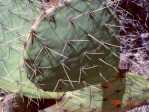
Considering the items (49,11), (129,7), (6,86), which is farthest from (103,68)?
(129,7)

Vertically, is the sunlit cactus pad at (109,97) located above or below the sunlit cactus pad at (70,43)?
below

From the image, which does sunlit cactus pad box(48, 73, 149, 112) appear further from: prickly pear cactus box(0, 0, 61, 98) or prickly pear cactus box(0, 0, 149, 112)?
prickly pear cactus box(0, 0, 61, 98)

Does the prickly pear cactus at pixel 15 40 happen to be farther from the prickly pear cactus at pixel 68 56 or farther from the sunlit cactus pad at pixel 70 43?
the sunlit cactus pad at pixel 70 43

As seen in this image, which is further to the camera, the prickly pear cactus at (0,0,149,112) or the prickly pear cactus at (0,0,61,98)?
the prickly pear cactus at (0,0,61,98)

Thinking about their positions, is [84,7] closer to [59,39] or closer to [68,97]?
[59,39]

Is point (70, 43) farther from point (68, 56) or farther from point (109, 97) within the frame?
point (109, 97)

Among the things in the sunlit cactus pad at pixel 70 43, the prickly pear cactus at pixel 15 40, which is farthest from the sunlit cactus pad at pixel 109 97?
the sunlit cactus pad at pixel 70 43

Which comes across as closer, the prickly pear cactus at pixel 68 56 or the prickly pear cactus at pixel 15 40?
the prickly pear cactus at pixel 68 56

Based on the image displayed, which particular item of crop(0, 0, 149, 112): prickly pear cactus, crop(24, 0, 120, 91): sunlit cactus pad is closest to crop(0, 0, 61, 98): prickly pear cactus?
crop(0, 0, 149, 112): prickly pear cactus
